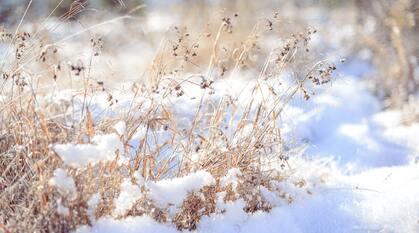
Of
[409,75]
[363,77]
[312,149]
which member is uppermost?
[363,77]

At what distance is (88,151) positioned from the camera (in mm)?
2461

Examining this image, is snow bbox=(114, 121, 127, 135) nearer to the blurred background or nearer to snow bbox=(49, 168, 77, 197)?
snow bbox=(49, 168, 77, 197)

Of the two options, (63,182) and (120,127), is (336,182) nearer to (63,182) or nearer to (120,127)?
(120,127)

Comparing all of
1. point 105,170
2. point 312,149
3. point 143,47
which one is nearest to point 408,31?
point 312,149

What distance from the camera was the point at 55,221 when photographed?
2453 millimetres

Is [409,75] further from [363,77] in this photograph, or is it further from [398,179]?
[398,179]

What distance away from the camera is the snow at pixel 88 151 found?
2.42m

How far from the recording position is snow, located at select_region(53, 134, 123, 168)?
7.94ft

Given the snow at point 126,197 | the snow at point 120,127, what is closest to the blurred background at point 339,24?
the snow at point 120,127

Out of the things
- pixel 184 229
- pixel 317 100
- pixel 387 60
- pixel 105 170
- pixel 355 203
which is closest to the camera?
pixel 105 170

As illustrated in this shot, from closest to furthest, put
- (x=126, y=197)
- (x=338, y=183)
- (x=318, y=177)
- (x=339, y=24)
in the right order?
1. (x=126, y=197)
2. (x=338, y=183)
3. (x=318, y=177)
4. (x=339, y=24)

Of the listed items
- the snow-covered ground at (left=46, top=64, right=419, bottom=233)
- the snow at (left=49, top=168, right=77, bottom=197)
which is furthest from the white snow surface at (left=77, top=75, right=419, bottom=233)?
the snow at (left=49, top=168, right=77, bottom=197)

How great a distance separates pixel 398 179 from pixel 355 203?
25.3 inches

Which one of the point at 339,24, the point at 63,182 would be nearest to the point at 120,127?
the point at 63,182
